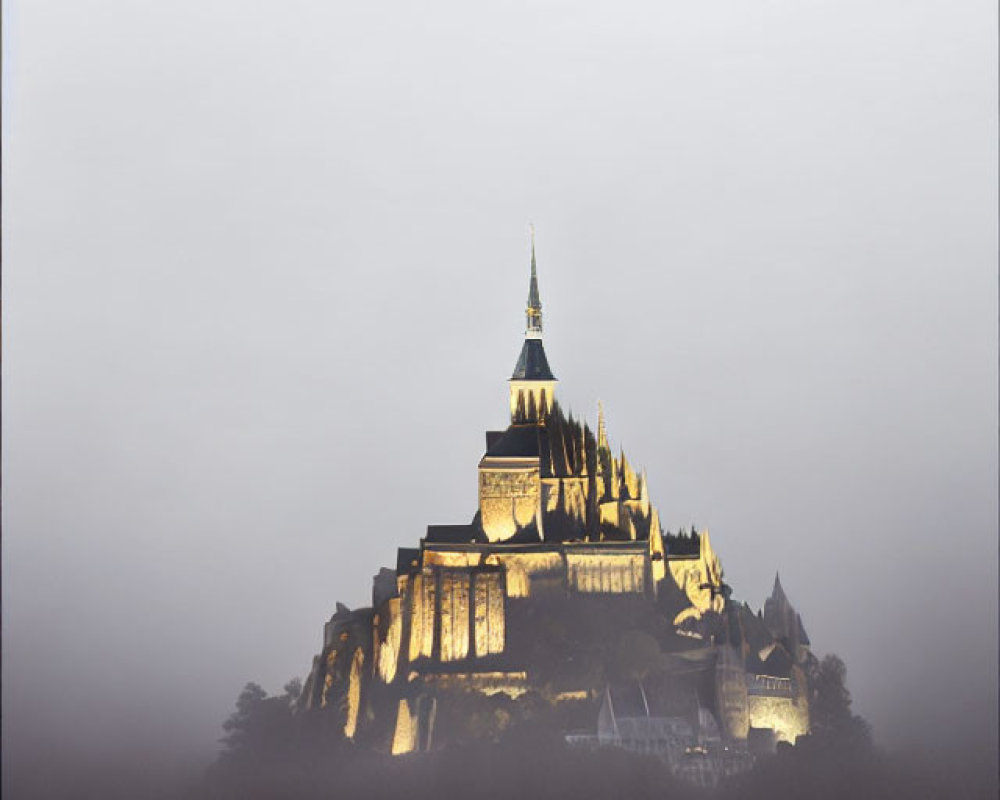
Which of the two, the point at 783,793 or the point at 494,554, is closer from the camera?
the point at 783,793

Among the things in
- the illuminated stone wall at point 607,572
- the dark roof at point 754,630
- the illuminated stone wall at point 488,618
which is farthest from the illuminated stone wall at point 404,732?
the dark roof at point 754,630

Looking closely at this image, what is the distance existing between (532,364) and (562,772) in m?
25.2

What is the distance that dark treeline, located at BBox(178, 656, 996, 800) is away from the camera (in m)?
76.2

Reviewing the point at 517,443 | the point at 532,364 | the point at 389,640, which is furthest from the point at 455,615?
the point at 532,364

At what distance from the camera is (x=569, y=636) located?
8081 centimetres

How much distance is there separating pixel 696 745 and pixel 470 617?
1162cm

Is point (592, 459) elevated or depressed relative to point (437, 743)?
elevated

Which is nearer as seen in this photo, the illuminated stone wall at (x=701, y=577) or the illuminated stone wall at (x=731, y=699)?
the illuminated stone wall at (x=731, y=699)

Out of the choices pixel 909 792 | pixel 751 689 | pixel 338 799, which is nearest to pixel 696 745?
pixel 751 689

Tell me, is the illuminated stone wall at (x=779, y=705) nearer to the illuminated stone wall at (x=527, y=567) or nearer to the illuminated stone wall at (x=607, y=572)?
the illuminated stone wall at (x=607, y=572)

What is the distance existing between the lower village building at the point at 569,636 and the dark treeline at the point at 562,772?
0.68m

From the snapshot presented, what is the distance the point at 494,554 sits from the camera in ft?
274

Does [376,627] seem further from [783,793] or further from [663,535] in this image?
[783,793]

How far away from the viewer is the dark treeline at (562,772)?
7619cm
